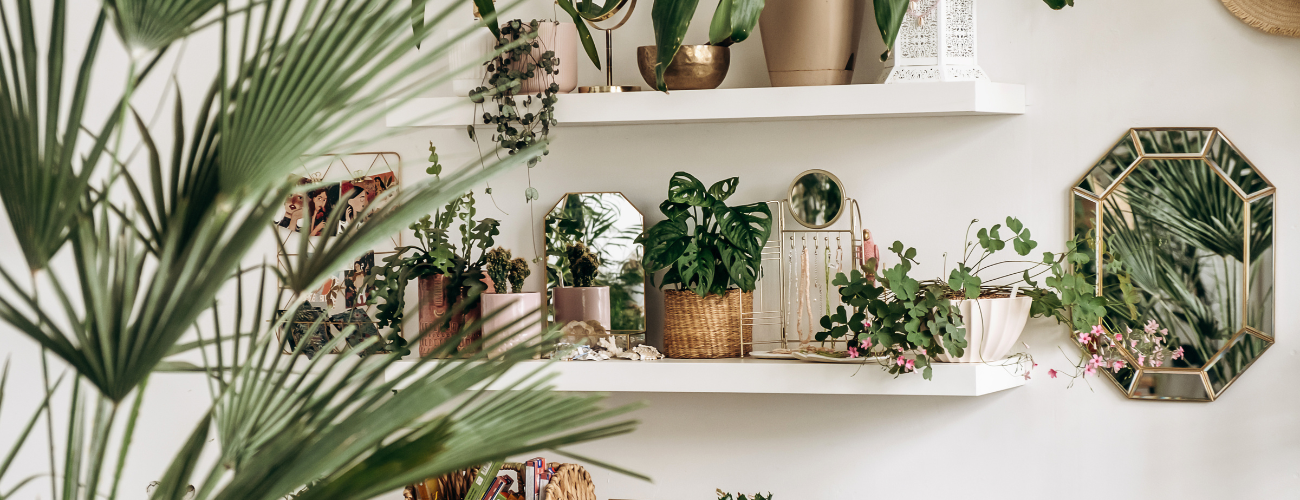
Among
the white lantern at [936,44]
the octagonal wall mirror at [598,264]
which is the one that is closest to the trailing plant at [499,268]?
the octagonal wall mirror at [598,264]

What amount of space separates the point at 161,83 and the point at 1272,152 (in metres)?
2.19

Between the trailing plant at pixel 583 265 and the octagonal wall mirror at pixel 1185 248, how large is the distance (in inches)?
37.8

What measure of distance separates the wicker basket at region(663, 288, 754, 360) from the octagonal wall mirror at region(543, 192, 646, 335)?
107 mm

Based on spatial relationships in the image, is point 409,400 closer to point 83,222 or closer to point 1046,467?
point 83,222

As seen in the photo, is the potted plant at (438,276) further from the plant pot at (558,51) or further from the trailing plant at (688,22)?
the trailing plant at (688,22)

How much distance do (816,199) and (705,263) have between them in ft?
0.95

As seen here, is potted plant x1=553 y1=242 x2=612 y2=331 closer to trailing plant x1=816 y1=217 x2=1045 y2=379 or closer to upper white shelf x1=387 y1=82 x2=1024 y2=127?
upper white shelf x1=387 y1=82 x2=1024 y2=127

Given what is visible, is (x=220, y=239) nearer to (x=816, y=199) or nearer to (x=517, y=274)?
(x=517, y=274)

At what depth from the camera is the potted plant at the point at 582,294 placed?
1891 mm

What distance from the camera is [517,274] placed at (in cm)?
189

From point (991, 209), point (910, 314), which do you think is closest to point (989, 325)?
point (910, 314)

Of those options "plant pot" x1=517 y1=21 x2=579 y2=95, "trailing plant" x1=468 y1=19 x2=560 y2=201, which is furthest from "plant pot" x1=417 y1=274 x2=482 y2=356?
"plant pot" x1=517 y1=21 x2=579 y2=95

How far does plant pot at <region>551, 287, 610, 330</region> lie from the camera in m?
1.89

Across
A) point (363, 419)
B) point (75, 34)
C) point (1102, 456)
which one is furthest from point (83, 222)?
point (1102, 456)
